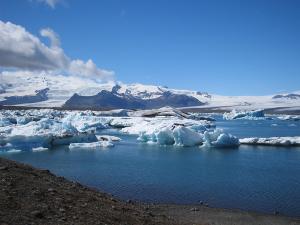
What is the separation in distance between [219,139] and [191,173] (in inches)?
480

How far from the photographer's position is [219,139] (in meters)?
32.4

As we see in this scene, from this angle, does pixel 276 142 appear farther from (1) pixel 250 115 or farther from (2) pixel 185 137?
(1) pixel 250 115

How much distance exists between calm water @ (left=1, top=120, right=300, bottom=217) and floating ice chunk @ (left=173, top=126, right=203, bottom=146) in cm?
136

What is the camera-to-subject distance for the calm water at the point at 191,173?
1520cm

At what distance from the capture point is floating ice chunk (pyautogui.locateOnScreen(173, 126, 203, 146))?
3372 cm

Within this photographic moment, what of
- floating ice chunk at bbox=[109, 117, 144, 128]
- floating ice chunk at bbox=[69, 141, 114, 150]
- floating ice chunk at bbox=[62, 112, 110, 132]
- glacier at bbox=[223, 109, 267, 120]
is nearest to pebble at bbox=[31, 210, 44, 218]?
floating ice chunk at bbox=[69, 141, 114, 150]

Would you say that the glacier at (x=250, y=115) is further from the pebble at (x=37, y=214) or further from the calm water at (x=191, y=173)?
the pebble at (x=37, y=214)

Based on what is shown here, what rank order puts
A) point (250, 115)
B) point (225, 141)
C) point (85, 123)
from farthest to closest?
point (250, 115), point (85, 123), point (225, 141)

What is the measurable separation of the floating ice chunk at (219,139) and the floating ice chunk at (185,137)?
109cm

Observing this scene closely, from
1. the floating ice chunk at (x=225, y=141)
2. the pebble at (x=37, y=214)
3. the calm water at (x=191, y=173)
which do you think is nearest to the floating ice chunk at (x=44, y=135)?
the calm water at (x=191, y=173)

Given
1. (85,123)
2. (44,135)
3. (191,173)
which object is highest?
(85,123)

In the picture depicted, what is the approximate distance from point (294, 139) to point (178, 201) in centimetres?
2249

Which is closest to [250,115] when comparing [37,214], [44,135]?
[44,135]

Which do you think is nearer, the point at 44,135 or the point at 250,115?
the point at 44,135
